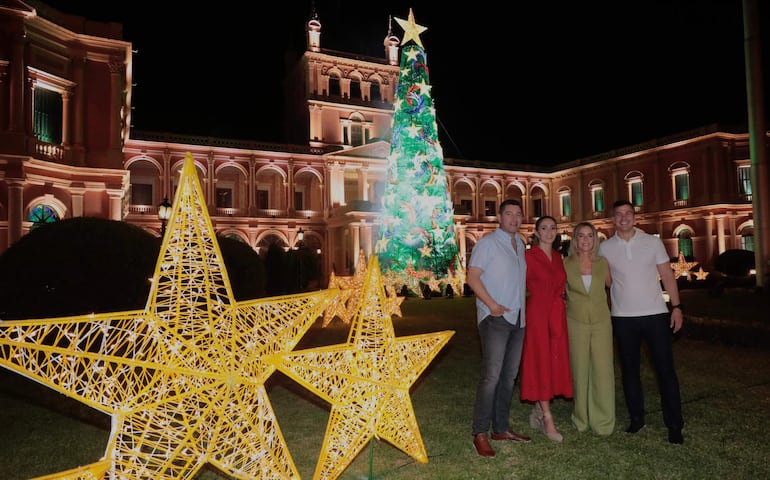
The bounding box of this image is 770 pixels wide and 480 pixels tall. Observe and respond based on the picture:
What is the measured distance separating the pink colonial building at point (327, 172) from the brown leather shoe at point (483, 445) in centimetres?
1741

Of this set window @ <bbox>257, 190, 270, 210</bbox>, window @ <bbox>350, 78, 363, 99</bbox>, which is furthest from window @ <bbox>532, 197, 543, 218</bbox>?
window @ <bbox>257, 190, 270, 210</bbox>

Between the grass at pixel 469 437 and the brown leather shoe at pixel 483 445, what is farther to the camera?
the brown leather shoe at pixel 483 445

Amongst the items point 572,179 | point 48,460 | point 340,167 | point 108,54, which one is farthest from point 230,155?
point 48,460

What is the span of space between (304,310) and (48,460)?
280 centimetres

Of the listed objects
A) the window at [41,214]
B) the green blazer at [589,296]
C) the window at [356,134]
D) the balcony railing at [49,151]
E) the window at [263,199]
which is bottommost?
the green blazer at [589,296]

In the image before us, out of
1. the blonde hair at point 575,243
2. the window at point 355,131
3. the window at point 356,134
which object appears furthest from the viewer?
the window at point 356,134

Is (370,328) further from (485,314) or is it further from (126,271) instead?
(126,271)

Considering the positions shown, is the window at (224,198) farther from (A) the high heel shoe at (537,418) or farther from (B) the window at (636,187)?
(A) the high heel shoe at (537,418)

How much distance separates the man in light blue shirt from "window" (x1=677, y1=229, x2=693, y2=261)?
35935mm

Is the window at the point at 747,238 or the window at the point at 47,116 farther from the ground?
the window at the point at 47,116

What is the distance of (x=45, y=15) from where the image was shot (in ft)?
53.7

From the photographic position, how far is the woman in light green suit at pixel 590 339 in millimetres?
4527

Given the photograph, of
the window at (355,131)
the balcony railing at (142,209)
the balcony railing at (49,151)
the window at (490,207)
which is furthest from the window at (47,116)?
the window at (490,207)

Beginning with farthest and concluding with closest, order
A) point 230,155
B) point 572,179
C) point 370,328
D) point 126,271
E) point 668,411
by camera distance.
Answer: point 572,179, point 230,155, point 126,271, point 668,411, point 370,328
